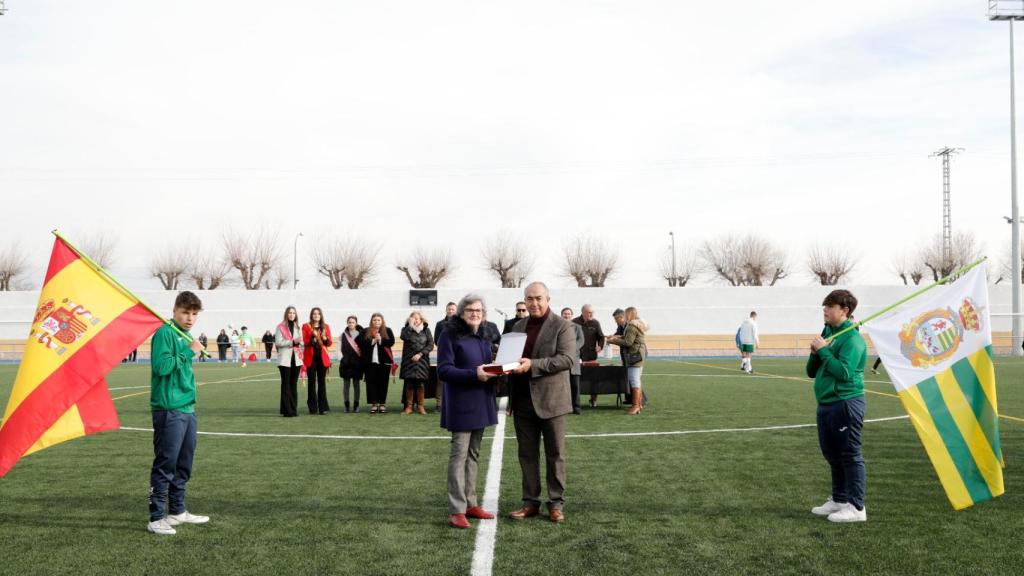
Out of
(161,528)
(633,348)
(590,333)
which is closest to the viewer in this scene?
(161,528)

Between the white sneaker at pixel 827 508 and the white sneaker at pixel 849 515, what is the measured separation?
0.08m

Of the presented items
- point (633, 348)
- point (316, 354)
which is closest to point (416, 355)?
point (316, 354)

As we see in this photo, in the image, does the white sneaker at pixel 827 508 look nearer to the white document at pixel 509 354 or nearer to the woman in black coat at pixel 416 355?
the white document at pixel 509 354

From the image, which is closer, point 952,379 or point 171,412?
point 171,412

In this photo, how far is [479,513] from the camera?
7141 millimetres

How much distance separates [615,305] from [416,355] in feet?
142

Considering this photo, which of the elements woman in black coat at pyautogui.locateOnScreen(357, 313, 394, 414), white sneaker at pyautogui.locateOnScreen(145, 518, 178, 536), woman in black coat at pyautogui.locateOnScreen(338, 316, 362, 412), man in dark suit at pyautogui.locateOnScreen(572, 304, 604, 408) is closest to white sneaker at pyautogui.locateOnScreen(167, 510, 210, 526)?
white sneaker at pyautogui.locateOnScreen(145, 518, 178, 536)

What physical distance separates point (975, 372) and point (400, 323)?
49.9 meters

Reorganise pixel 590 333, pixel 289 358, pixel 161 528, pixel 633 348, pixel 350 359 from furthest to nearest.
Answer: pixel 350 359
pixel 590 333
pixel 289 358
pixel 633 348
pixel 161 528

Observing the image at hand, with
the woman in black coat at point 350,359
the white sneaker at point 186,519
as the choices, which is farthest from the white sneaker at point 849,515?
the woman in black coat at point 350,359

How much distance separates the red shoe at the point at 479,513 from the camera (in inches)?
281

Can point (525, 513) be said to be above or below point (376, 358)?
below

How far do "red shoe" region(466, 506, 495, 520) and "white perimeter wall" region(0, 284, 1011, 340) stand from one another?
48053 millimetres

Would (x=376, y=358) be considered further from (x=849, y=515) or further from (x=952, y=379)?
(x=952, y=379)
